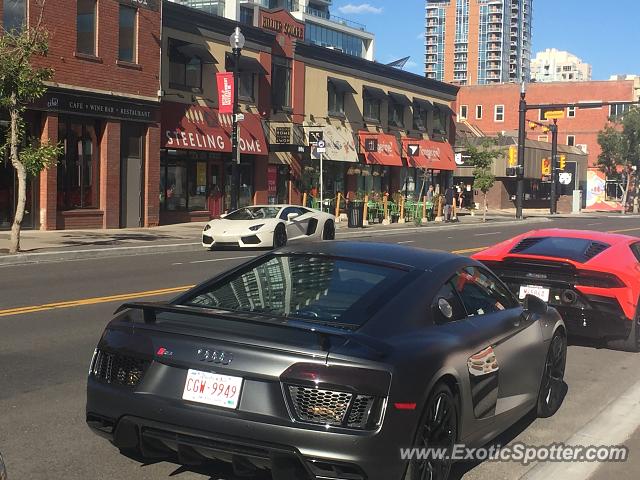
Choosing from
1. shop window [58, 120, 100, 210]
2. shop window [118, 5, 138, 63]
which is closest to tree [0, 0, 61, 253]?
shop window [58, 120, 100, 210]

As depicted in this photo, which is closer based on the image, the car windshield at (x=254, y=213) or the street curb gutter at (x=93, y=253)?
the street curb gutter at (x=93, y=253)

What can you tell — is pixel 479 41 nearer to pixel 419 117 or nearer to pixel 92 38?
pixel 419 117

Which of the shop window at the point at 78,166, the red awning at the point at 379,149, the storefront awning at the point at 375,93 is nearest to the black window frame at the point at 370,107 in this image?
the storefront awning at the point at 375,93

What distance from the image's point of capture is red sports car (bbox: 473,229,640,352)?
809cm

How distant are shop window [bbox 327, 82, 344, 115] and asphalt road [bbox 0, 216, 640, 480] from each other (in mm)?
24679

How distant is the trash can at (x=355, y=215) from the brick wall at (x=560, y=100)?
60572mm

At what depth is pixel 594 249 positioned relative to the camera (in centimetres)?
877

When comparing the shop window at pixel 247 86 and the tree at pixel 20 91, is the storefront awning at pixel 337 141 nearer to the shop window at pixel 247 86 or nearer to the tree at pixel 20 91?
the shop window at pixel 247 86

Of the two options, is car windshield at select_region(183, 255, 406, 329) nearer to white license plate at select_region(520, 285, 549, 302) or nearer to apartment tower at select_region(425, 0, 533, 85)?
white license plate at select_region(520, 285, 549, 302)

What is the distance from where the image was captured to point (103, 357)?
4.22 metres

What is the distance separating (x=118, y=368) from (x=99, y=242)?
17.1m

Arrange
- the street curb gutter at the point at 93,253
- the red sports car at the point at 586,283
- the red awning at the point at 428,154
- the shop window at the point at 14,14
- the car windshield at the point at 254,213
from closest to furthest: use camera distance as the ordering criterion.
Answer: the red sports car at the point at 586,283 → the street curb gutter at the point at 93,253 → the car windshield at the point at 254,213 → the shop window at the point at 14,14 → the red awning at the point at 428,154

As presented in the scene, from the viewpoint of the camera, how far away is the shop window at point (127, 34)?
2541 cm

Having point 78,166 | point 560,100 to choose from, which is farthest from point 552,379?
point 560,100
